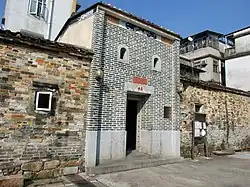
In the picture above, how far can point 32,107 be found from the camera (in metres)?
5.16

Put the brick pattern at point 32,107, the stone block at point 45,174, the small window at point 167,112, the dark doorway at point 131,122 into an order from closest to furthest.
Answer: the brick pattern at point 32,107
the stone block at point 45,174
the small window at point 167,112
the dark doorway at point 131,122

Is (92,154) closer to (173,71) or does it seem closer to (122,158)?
(122,158)

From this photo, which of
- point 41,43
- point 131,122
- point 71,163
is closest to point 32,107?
point 41,43

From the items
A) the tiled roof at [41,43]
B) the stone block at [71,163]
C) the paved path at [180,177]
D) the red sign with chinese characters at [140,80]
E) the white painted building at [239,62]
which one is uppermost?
the white painted building at [239,62]

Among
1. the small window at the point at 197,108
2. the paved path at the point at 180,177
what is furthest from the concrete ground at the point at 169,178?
the small window at the point at 197,108

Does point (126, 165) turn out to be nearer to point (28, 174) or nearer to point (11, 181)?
point (28, 174)

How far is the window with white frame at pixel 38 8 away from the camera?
13.7m

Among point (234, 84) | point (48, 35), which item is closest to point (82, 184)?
point (48, 35)

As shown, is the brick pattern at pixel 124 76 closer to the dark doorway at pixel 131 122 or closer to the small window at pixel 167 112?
the small window at pixel 167 112

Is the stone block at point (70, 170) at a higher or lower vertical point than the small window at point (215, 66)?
lower

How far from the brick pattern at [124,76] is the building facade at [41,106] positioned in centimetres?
51

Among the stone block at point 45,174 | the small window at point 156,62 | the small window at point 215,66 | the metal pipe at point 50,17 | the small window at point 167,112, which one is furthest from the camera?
the small window at point 215,66

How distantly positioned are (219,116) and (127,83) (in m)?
5.99

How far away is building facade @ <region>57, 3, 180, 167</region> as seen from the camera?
6.20m
